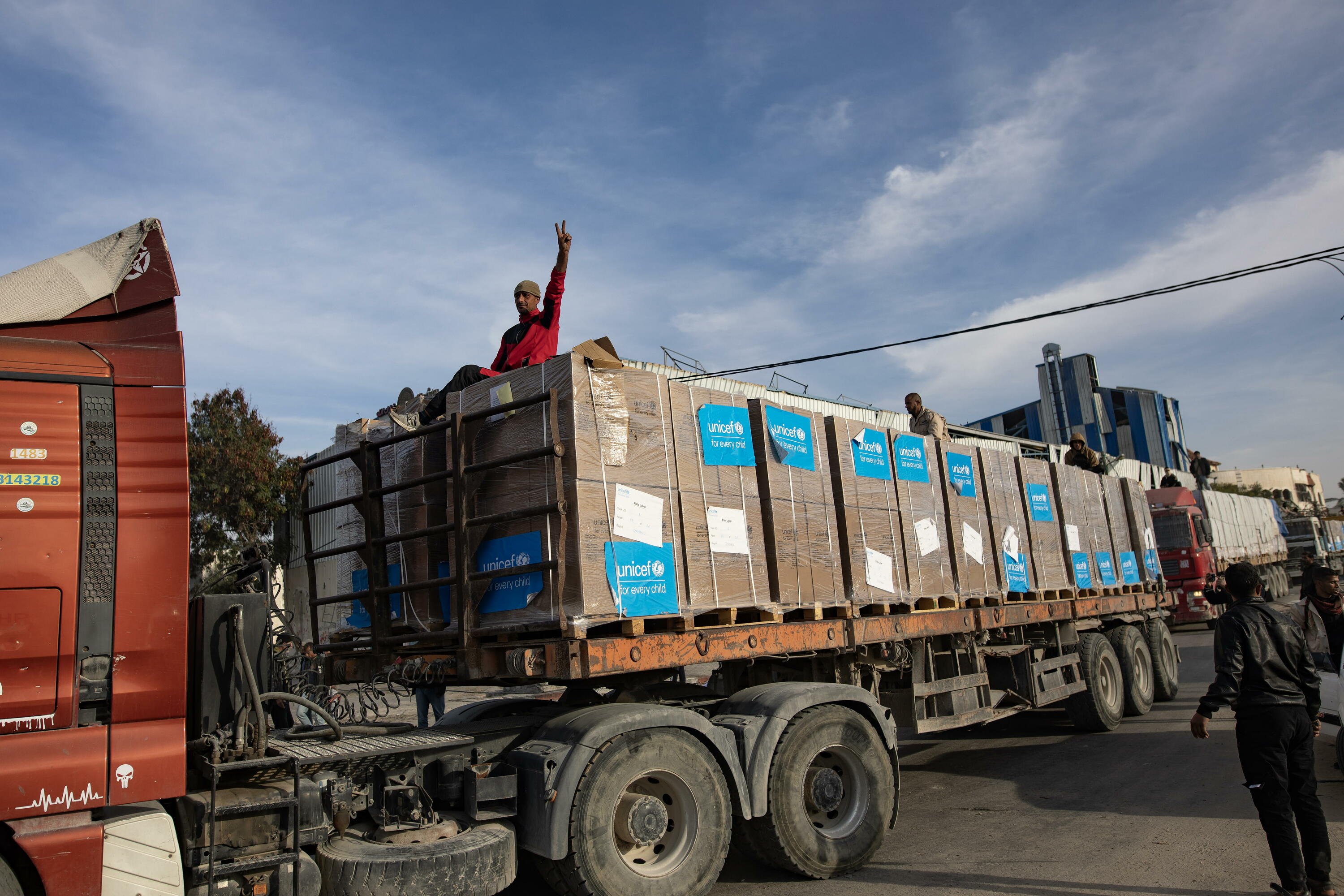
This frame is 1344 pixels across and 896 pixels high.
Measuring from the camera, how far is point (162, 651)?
3.33 metres

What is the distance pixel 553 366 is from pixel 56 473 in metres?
2.21

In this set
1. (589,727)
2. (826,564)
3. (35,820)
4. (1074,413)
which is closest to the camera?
(35,820)

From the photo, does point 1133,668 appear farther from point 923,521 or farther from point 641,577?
point 641,577

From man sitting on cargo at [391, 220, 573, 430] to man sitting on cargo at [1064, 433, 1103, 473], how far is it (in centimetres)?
847

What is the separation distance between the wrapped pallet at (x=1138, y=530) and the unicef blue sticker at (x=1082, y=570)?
6.41 feet

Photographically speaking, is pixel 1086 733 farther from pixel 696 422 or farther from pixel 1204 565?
pixel 1204 565

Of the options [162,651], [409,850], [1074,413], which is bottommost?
[409,850]

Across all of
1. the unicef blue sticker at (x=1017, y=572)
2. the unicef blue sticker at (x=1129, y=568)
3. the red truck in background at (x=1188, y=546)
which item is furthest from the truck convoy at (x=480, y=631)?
the red truck in background at (x=1188, y=546)

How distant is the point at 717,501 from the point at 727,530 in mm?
181

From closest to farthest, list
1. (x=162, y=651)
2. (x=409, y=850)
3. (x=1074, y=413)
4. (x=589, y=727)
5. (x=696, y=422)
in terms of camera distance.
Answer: (x=162, y=651), (x=409, y=850), (x=589, y=727), (x=696, y=422), (x=1074, y=413)

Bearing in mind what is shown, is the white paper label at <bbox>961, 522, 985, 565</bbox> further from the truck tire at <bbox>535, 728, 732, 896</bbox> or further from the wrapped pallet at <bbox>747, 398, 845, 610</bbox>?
the truck tire at <bbox>535, 728, 732, 896</bbox>

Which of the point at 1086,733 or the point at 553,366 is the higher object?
the point at 553,366

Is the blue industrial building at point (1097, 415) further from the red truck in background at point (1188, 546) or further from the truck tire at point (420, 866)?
the truck tire at point (420, 866)

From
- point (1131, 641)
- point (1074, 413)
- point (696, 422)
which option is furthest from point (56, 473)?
point (1074, 413)
